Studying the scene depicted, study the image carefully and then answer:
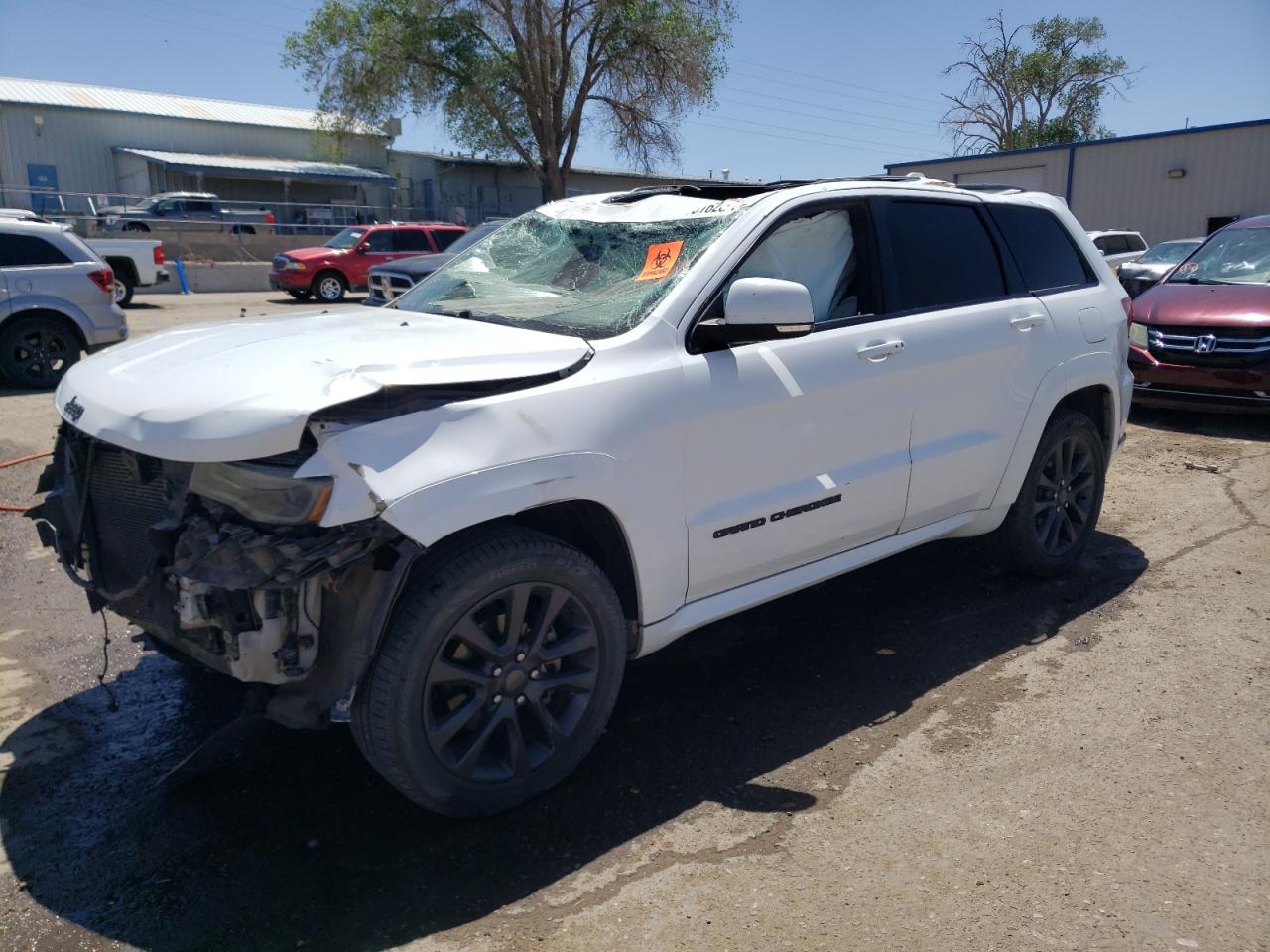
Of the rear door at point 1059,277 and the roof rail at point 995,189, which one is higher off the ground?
the roof rail at point 995,189

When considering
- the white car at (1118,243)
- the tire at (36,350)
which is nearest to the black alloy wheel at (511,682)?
the tire at (36,350)

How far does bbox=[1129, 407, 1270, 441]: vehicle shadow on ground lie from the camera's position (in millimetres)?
8680

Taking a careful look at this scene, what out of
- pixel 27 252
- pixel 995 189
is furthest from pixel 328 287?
pixel 995 189

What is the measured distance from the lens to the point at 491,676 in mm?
3043

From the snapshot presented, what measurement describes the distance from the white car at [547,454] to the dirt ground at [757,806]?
348mm

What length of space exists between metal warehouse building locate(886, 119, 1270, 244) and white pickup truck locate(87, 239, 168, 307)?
19923 millimetres

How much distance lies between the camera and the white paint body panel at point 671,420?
9.14 feet

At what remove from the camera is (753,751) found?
3.56m

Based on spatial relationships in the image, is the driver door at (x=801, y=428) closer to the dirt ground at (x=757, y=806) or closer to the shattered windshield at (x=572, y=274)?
the shattered windshield at (x=572, y=274)

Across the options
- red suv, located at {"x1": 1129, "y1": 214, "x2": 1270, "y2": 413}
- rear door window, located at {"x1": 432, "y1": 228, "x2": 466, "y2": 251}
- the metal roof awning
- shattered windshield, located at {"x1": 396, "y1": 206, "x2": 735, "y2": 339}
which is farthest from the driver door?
the metal roof awning

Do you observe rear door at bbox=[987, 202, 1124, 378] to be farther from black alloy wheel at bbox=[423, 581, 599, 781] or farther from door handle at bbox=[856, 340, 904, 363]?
black alloy wheel at bbox=[423, 581, 599, 781]

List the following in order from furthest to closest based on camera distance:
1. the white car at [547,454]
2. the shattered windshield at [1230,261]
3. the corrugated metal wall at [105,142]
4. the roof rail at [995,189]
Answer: the corrugated metal wall at [105,142] → the shattered windshield at [1230,261] → the roof rail at [995,189] → the white car at [547,454]

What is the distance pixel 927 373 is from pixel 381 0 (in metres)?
35.4

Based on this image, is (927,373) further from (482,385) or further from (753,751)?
(482,385)
